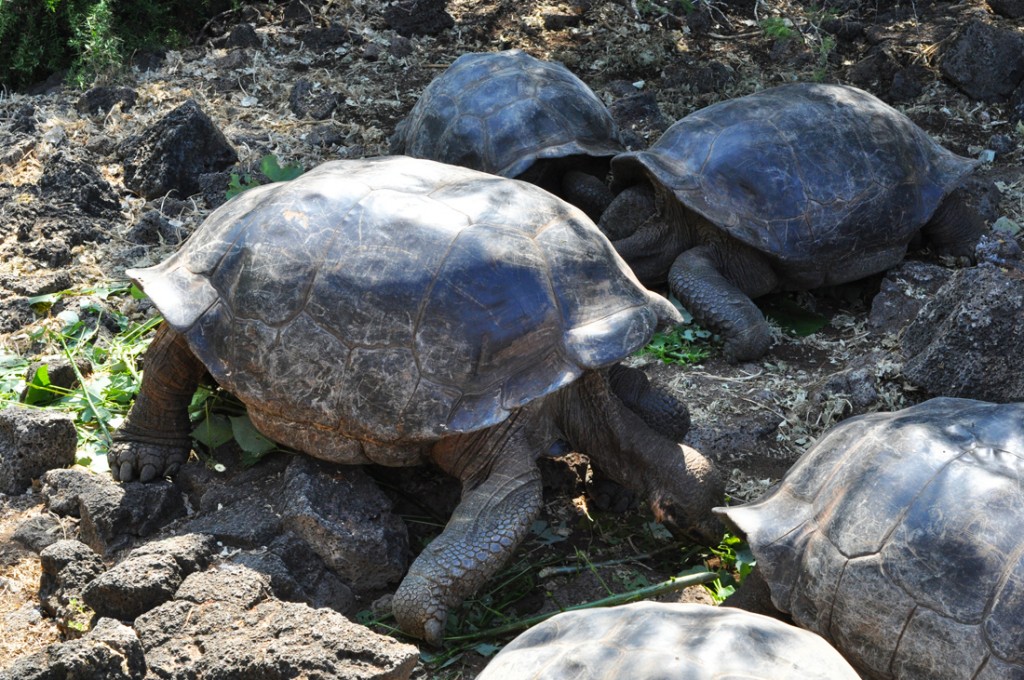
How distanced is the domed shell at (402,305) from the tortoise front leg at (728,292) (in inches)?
42.1

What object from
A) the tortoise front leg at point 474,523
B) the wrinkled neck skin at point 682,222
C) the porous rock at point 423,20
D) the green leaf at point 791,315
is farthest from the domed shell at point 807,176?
the porous rock at point 423,20

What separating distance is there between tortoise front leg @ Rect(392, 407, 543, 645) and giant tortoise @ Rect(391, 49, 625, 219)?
2.35 m

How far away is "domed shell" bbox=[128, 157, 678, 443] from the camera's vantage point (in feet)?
12.7

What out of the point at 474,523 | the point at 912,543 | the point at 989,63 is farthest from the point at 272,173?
the point at 989,63

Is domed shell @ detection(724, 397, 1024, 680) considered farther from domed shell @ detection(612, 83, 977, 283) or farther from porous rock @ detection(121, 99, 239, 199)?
porous rock @ detection(121, 99, 239, 199)

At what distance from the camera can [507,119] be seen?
6184 millimetres

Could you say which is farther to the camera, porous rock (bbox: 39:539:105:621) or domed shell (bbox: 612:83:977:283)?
domed shell (bbox: 612:83:977:283)

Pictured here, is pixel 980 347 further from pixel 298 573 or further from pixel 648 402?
pixel 298 573

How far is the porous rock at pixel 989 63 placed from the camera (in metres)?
7.06

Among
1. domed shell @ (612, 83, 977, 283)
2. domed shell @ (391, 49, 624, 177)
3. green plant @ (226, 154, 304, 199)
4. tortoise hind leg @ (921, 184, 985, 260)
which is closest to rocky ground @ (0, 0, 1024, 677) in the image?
tortoise hind leg @ (921, 184, 985, 260)

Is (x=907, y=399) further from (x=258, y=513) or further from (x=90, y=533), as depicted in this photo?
(x=90, y=533)

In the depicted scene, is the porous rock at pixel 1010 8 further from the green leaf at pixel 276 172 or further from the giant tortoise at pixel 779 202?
the green leaf at pixel 276 172

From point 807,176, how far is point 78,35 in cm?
543

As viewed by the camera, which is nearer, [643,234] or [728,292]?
[728,292]
